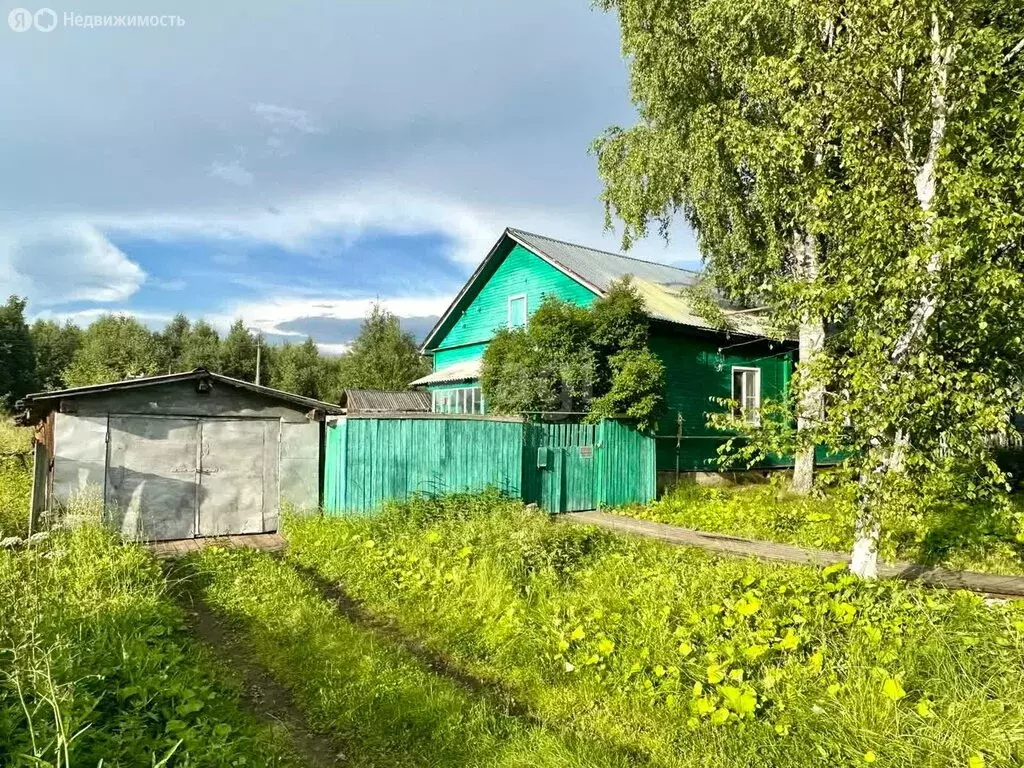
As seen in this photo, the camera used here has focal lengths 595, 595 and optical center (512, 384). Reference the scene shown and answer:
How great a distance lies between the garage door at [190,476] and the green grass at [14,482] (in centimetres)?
152

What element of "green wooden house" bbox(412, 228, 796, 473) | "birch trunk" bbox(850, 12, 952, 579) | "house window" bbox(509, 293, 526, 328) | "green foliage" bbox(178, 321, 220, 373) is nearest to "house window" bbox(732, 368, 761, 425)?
"green wooden house" bbox(412, 228, 796, 473)

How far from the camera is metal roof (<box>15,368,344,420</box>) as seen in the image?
9680 mm

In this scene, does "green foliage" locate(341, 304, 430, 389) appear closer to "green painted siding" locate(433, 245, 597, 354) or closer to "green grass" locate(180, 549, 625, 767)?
"green painted siding" locate(433, 245, 597, 354)

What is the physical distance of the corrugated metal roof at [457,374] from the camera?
1886cm

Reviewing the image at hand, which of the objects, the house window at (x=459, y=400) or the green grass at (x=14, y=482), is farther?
the house window at (x=459, y=400)

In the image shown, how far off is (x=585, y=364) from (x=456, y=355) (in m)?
9.21

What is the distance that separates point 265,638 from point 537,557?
11.0ft

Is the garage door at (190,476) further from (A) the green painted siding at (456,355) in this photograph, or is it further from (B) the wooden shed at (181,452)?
(A) the green painted siding at (456,355)

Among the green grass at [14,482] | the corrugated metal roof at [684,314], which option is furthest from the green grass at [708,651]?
the corrugated metal roof at [684,314]

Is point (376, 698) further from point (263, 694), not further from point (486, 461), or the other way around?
point (486, 461)

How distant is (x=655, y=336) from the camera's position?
625 inches

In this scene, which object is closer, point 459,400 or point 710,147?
point 710,147

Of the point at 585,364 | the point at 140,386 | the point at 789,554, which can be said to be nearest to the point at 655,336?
the point at 585,364

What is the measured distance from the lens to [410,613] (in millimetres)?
7027
